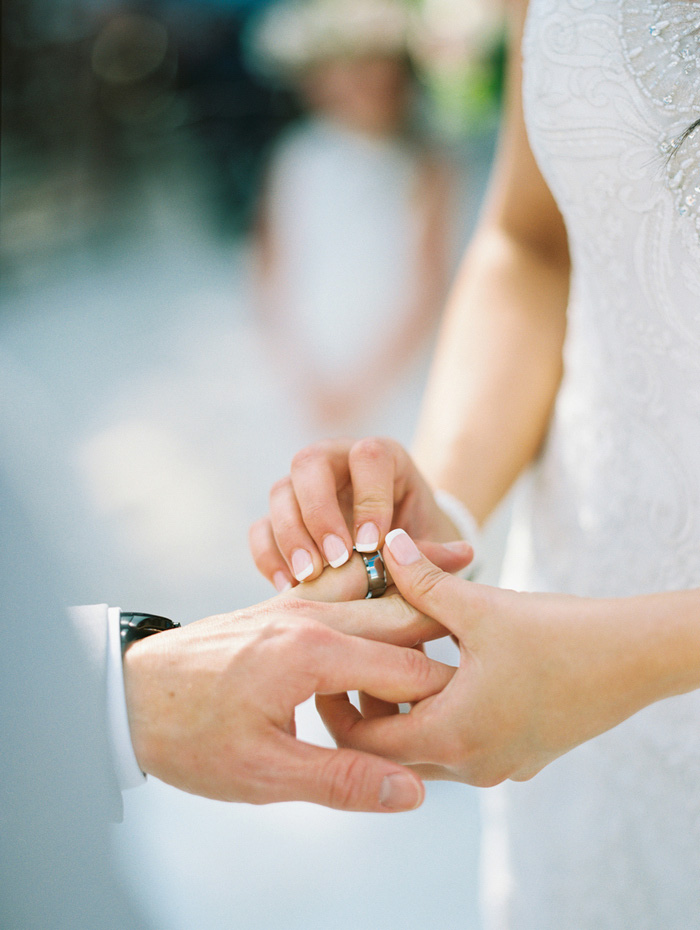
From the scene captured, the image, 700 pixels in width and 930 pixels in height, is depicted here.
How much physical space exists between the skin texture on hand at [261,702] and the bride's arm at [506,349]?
0.34 meters

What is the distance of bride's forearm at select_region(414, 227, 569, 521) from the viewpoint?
875 millimetres

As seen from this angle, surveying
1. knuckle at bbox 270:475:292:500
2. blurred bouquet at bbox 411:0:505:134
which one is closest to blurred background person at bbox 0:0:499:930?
blurred bouquet at bbox 411:0:505:134

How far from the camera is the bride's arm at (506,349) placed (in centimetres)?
87

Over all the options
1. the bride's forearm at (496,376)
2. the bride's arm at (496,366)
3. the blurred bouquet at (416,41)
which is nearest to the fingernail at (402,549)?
the bride's arm at (496,366)

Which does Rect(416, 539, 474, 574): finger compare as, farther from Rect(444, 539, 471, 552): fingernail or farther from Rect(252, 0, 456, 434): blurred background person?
Rect(252, 0, 456, 434): blurred background person

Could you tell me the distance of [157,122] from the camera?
452 cm

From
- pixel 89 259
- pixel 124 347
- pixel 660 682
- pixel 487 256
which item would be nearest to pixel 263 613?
pixel 660 682

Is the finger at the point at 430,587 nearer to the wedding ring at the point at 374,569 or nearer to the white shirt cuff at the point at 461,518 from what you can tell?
the wedding ring at the point at 374,569

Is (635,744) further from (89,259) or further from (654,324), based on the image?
(89,259)

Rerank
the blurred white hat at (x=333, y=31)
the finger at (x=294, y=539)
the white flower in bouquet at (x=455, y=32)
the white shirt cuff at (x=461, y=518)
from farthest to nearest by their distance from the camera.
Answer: the white flower in bouquet at (x=455, y=32), the blurred white hat at (x=333, y=31), the white shirt cuff at (x=461, y=518), the finger at (x=294, y=539)

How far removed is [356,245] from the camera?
2.73m

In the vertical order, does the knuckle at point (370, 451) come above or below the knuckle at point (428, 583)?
above

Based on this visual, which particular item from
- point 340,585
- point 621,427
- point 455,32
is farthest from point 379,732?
point 455,32

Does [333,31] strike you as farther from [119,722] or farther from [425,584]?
[119,722]
